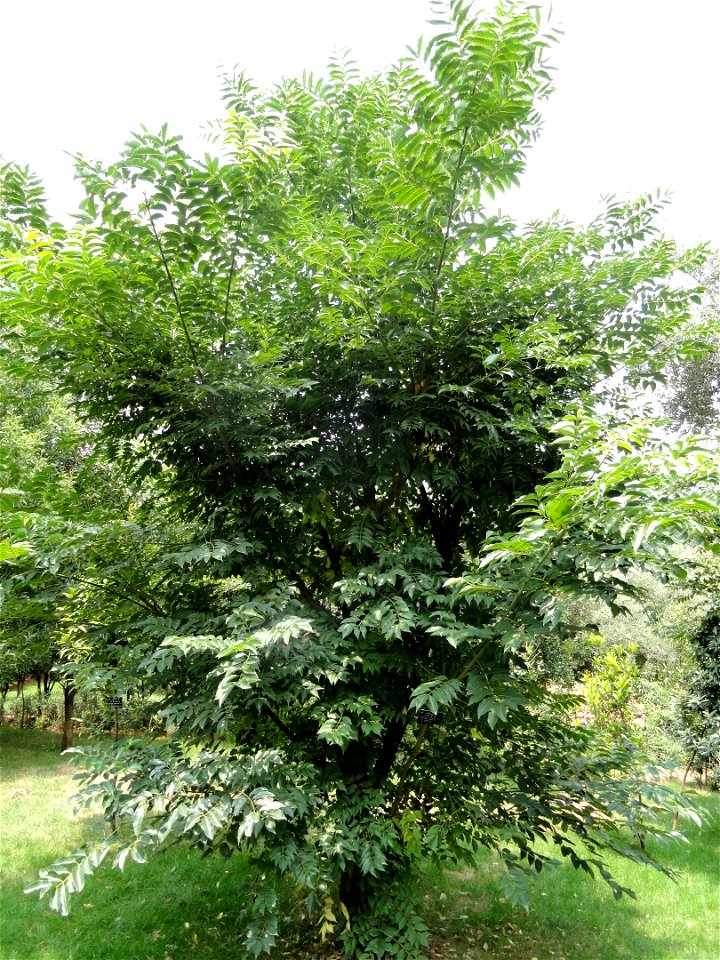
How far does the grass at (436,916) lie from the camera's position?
468cm

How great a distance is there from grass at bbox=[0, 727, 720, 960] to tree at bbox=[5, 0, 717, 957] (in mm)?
1239

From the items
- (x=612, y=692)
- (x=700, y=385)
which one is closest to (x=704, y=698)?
(x=612, y=692)

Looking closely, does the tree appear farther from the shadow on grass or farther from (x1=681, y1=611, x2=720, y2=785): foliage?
(x1=681, y1=611, x2=720, y2=785): foliage

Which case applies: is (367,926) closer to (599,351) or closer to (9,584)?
(9,584)

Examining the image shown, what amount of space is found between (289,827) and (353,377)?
8.67 feet

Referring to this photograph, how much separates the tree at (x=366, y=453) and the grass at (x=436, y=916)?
4.07ft

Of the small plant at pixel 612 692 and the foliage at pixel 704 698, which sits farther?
the small plant at pixel 612 692

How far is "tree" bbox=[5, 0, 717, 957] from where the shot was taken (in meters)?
2.89

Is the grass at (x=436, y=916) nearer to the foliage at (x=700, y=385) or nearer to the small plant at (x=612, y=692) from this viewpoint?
the small plant at (x=612, y=692)

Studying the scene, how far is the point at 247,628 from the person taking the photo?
10.1 feet

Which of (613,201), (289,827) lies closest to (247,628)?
(289,827)

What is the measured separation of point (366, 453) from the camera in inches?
163

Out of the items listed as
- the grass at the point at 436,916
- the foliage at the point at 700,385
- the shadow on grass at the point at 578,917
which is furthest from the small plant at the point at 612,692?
the foliage at the point at 700,385

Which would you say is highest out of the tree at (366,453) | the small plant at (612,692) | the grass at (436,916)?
the tree at (366,453)
